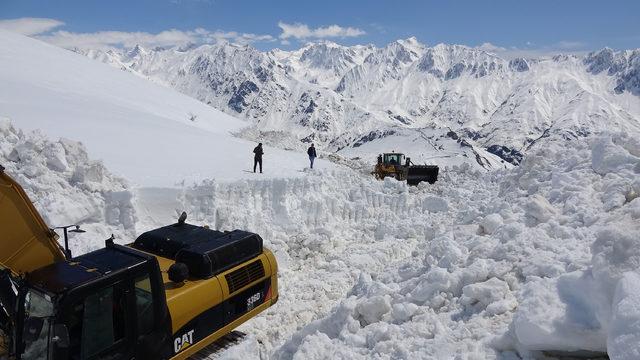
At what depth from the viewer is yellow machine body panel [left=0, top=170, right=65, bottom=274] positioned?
5.20m

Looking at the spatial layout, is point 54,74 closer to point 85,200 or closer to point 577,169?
point 85,200

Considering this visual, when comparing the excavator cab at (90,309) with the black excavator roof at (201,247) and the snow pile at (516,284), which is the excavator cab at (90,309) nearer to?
the black excavator roof at (201,247)

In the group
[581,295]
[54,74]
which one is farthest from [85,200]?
[54,74]

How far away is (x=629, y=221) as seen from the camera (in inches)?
236

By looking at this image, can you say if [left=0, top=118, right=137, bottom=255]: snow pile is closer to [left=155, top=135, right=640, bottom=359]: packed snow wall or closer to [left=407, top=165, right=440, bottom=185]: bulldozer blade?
[left=155, top=135, right=640, bottom=359]: packed snow wall

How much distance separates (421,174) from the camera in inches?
1073

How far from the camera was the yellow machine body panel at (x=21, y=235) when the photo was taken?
205 inches

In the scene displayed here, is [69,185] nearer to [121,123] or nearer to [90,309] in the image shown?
[90,309]

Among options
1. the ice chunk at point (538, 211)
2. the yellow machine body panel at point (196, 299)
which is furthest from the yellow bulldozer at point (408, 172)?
the yellow machine body panel at point (196, 299)

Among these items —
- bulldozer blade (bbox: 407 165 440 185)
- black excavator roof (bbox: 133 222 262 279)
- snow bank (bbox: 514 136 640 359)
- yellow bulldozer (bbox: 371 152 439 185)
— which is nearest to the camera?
snow bank (bbox: 514 136 640 359)

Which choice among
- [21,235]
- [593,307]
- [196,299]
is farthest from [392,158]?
[21,235]

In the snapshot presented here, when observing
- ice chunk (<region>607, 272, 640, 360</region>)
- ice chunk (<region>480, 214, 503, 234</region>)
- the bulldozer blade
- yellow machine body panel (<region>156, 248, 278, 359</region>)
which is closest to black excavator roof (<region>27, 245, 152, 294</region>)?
yellow machine body panel (<region>156, 248, 278, 359</region>)

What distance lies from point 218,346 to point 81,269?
2577 mm

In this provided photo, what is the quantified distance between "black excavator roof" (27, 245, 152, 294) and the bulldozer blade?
22351 mm
